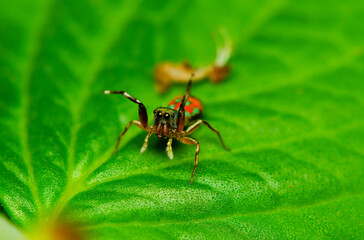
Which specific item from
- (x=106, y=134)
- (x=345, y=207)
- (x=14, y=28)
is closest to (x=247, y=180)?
(x=345, y=207)

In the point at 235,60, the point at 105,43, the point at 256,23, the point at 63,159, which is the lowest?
the point at 63,159

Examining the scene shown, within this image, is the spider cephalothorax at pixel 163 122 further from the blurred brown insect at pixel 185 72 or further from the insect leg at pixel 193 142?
the blurred brown insect at pixel 185 72

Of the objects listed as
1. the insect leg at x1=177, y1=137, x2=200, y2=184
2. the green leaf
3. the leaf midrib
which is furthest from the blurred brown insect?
the leaf midrib

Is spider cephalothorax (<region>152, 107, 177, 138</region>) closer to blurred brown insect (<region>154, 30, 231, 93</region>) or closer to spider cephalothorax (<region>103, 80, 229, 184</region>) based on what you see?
spider cephalothorax (<region>103, 80, 229, 184</region>)

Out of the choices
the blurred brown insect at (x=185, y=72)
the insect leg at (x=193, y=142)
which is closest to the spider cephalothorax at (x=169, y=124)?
the insect leg at (x=193, y=142)

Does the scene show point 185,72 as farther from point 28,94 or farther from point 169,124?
point 28,94

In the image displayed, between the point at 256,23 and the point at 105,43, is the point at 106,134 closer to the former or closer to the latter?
the point at 105,43

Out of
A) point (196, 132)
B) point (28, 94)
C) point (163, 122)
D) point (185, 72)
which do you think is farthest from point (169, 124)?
point (28, 94)
